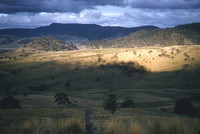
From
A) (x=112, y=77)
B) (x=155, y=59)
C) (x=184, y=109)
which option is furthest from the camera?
(x=155, y=59)

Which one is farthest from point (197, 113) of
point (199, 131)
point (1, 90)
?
point (1, 90)

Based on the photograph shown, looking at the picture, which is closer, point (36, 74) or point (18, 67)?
point (36, 74)

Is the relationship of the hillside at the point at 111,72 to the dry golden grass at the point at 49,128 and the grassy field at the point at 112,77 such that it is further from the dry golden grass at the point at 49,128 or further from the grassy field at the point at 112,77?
the dry golden grass at the point at 49,128

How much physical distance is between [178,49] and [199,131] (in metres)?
148

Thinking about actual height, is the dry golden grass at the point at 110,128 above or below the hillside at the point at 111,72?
above

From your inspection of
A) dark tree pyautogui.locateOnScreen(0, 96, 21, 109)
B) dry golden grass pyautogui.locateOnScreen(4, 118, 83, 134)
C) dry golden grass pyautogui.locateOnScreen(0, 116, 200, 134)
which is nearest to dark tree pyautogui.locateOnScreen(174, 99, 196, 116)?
dark tree pyautogui.locateOnScreen(0, 96, 21, 109)

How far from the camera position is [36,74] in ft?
423

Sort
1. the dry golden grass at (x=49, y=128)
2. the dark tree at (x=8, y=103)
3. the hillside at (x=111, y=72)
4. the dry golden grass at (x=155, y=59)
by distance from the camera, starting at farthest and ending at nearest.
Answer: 1. the dry golden grass at (x=155, y=59)
2. the hillside at (x=111, y=72)
3. the dark tree at (x=8, y=103)
4. the dry golden grass at (x=49, y=128)

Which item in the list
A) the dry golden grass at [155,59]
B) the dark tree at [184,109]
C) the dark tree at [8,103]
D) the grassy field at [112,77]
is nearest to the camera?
the dark tree at [184,109]

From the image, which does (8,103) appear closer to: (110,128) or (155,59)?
(110,128)

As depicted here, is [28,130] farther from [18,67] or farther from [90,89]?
[18,67]

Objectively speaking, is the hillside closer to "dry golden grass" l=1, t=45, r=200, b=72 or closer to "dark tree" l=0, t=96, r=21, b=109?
"dry golden grass" l=1, t=45, r=200, b=72

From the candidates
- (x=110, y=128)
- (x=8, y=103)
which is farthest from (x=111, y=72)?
(x=110, y=128)

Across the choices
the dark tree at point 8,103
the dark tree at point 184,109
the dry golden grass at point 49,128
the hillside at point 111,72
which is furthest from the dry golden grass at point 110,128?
the hillside at point 111,72
